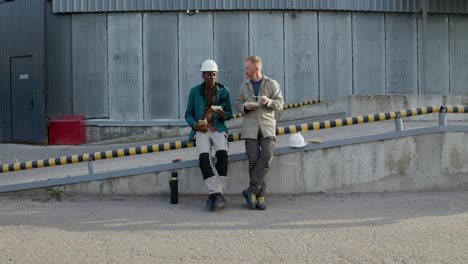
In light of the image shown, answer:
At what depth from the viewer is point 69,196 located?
852 cm

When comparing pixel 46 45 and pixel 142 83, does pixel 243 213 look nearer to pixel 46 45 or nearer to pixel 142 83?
pixel 142 83

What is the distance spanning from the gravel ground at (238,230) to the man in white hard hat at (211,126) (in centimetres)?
41

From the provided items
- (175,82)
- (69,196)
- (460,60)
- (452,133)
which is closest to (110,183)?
(69,196)

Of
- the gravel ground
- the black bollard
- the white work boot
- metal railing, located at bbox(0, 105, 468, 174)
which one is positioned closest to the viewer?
the gravel ground

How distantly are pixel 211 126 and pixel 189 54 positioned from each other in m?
9.61

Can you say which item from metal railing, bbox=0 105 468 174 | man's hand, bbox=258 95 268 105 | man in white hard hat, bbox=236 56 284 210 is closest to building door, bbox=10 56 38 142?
metal railing, bbox=0 105 468 174

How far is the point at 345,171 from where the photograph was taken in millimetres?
8555

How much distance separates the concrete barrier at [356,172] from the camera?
333 inches

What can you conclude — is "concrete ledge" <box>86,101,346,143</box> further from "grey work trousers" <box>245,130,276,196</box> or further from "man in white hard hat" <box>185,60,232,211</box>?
"grey work trousers" <box>245,130,276,196</box>

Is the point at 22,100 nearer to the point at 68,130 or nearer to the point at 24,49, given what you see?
the point at 24,49

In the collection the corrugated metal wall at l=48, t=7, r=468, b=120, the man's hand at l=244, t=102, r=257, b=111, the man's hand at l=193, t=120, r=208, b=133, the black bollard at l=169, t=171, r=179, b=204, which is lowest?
the black bollard at l=169, t=171, r=179, b=204

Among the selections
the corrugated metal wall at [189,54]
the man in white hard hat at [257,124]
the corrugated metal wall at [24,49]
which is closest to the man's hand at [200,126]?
the man in white hard hat at [257,124]

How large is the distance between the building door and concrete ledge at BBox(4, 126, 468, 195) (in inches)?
374

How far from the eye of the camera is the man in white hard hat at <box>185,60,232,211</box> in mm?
7434
